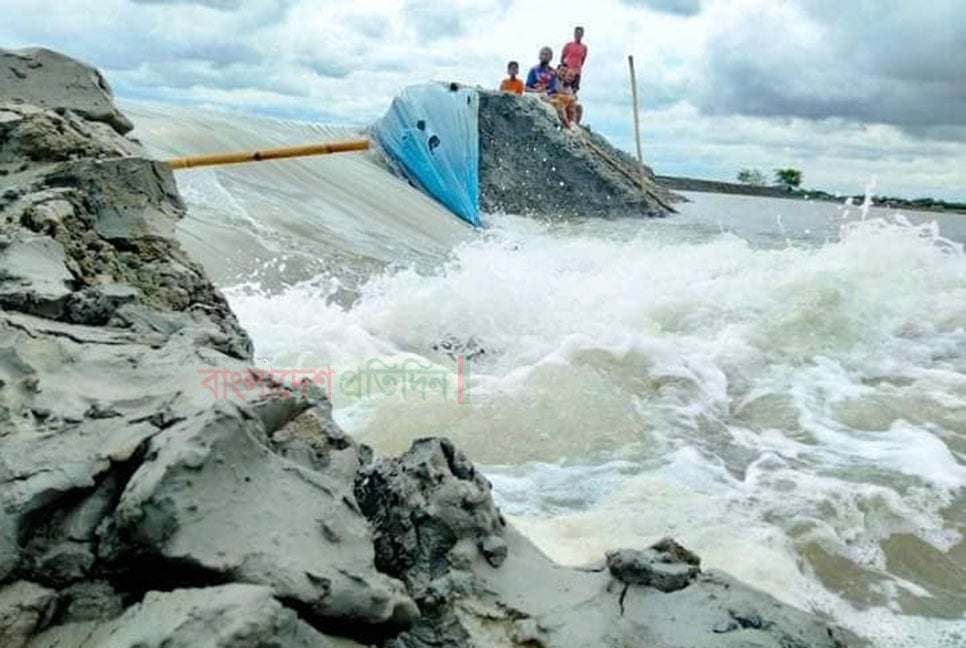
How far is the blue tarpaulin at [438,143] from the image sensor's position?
1459 centimetres

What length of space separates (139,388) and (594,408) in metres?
3.32

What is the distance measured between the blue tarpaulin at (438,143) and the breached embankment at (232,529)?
39.4ft

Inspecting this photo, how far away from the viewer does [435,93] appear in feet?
49.5

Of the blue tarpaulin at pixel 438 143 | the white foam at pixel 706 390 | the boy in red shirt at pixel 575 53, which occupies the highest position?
the boy in red shirt at pixel 575 53

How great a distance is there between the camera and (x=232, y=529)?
1.63m

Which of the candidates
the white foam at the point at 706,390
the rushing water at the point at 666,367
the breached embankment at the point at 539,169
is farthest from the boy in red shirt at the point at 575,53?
the white foam at the point at 706,390

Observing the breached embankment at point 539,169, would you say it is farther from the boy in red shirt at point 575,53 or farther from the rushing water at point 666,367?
the rushing water at point 666,367

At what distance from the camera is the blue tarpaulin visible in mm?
14586

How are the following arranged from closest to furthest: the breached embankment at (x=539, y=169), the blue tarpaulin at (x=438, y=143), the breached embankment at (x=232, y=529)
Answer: the breached embankment at (x=232, y=529), the blue tarpaulin at (x=438, y=143), the breached embankment at (x=539, y=169)

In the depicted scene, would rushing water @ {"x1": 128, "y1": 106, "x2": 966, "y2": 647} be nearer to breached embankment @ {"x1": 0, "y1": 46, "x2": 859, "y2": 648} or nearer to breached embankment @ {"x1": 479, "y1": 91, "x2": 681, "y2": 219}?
breached embankment @ {"x1": 0, "y1": 46, "x2": 859, "y2": 648}

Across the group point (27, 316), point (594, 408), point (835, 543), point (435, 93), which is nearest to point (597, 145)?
point (435, 93)

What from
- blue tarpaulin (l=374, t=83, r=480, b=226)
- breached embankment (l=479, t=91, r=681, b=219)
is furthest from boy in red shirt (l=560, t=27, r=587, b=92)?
blue tarpaulin (l=374, t=83, r=480, b=226)

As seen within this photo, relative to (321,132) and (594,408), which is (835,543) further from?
(321,132)

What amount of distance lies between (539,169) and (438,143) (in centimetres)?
246
